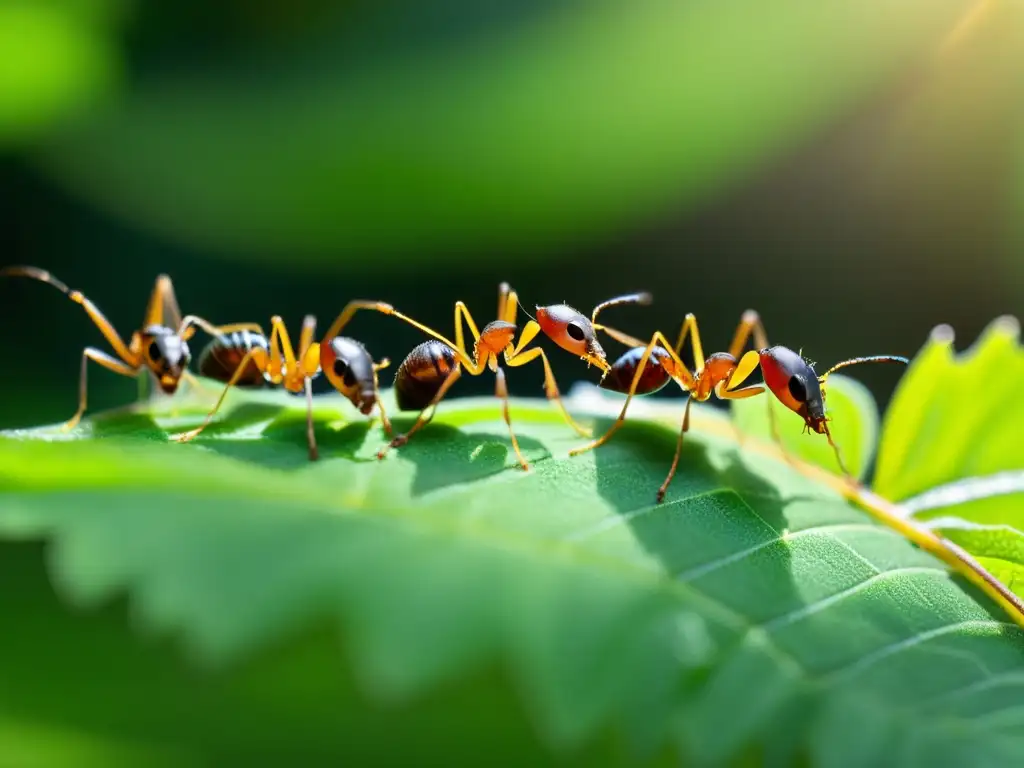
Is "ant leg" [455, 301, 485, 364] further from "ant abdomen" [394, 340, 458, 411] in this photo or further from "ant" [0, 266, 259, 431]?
"ant" [0, 266, 259, 431]

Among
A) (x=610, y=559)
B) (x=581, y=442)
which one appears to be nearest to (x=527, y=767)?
(x=610, y=559)

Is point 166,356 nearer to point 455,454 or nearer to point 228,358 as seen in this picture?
point 228,358

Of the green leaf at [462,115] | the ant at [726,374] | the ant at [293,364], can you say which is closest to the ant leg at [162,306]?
the ant at [293,364]

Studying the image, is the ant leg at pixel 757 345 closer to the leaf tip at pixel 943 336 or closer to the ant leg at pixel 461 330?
the leaf tip at pixel 943 336

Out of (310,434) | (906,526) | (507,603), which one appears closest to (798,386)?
(906,526)

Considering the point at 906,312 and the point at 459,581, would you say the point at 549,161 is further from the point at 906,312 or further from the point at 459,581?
the point at 459,581

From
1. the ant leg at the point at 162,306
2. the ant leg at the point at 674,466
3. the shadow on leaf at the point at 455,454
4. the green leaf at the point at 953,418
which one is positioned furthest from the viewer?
the ant leg at the point at 162,306
